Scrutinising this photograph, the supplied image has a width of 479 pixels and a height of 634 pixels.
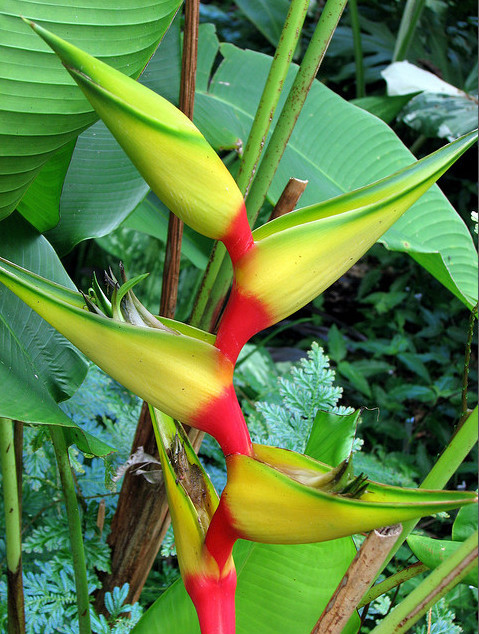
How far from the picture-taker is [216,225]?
0.26 metres

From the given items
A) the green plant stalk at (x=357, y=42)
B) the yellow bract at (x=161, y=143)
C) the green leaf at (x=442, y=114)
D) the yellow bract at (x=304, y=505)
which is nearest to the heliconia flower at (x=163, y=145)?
the yellow bract at (x=161, y=143)

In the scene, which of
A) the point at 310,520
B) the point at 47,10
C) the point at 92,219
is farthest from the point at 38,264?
the point at 310,520

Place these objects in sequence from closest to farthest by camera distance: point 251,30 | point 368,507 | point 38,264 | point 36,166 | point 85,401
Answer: point 368,507 → point 36,166 → point 38,264 → point 85,401 → point 251,30

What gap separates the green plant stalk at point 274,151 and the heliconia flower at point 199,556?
22 cm

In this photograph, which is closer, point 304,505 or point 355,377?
point 304,505

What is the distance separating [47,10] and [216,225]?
0.18m

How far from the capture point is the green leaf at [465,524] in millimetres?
398

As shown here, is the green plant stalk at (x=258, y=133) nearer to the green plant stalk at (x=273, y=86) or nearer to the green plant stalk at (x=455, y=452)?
the green plant stalk at (x=273, y=86)

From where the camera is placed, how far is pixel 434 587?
0.97ft

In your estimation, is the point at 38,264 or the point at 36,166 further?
the point at 38,264

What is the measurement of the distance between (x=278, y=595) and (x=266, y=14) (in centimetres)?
151

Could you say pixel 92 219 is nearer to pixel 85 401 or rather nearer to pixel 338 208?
pixel 85 401

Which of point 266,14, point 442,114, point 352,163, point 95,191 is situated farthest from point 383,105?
point 95,191

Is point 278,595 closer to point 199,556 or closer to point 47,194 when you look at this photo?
point 199,556
